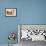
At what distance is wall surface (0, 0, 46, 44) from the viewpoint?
3998mm

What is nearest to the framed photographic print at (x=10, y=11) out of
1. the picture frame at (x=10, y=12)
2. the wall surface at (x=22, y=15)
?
the picture frame at (x=10, y=12)

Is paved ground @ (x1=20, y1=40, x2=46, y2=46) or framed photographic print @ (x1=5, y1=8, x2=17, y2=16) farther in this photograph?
framed photographic print @ (x1=5, y1=8, x2=17, y2=16)

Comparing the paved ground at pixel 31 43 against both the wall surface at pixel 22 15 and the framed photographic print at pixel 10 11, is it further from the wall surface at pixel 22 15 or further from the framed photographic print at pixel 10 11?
the framed photographic print at pixel 10 11

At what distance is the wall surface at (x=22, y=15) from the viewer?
157 inches

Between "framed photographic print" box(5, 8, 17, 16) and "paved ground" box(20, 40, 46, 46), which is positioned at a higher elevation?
"framed photographic print" box(5, 8, 17, 16)

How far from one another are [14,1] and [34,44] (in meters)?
1.55

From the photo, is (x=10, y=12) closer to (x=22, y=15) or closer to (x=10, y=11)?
(x=10, y=11)

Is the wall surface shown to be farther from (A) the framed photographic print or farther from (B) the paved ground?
(B) the paved ground

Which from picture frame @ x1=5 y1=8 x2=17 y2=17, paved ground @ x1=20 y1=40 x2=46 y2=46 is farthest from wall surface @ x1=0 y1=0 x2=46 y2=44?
paved ground @ x1=20 y1=40 x2=46 y2=46

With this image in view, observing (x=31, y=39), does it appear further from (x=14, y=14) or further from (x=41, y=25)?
(x=14, y=14)

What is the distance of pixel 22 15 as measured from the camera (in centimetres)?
401

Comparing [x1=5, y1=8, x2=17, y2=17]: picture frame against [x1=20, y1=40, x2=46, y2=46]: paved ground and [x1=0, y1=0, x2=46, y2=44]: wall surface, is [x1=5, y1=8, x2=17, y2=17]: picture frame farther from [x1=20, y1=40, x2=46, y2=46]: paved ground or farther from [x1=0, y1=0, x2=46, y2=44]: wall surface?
[x1=20, y1=40, x2=46, y2=46]: paved ground

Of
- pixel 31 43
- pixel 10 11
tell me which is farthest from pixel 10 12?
pixel 31 43

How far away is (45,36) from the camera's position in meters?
3.79
